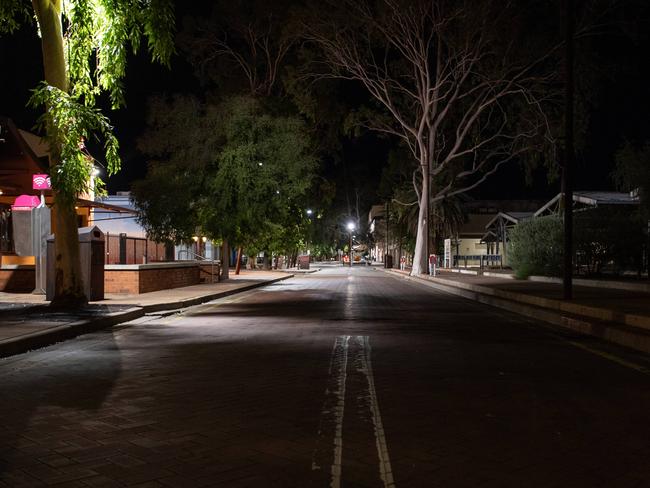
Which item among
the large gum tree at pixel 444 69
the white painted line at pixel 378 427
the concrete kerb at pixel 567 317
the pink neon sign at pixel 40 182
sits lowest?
the white painted line at pixel 378 427

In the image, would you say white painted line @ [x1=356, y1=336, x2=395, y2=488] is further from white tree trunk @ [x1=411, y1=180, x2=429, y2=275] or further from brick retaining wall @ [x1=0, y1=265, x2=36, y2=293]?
white tree trunk @ [x1=411, y1=180, x2=429, y2=275]

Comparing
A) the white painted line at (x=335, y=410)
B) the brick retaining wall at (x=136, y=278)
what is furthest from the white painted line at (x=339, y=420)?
the brick retaining wall at (x=136, y=278)

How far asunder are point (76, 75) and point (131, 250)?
1567 centimetres

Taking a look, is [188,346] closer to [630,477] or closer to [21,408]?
[21,408]

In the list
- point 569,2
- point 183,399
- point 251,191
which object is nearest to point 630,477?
point 183,399

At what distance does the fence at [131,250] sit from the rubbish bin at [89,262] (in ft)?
20.5

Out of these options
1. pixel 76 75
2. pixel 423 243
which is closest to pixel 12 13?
pixel 76 75

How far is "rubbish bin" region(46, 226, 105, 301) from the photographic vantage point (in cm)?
1906

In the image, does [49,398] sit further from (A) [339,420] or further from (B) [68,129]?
(B) [68,129]

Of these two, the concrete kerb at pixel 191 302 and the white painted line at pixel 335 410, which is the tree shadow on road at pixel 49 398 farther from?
the concrete kerb at pixel 191 302

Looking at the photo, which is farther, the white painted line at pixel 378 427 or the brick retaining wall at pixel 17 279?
the brick retaining wall at pixel 17 279

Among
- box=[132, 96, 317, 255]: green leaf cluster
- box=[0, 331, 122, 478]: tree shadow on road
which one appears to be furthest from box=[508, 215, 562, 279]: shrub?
box=[0, 331, 122, 478]: tree shadow on road

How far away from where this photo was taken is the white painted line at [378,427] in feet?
16.4

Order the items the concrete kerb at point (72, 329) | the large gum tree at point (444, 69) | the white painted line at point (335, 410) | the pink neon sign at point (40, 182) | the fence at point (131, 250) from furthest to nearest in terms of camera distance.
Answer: the large gum tree at point (444, 69), the fence at point (131, 250), the pink neon sign at point (40, 182), the concrete kerb at point (72, 329), the white painted line at point (335, 410)
